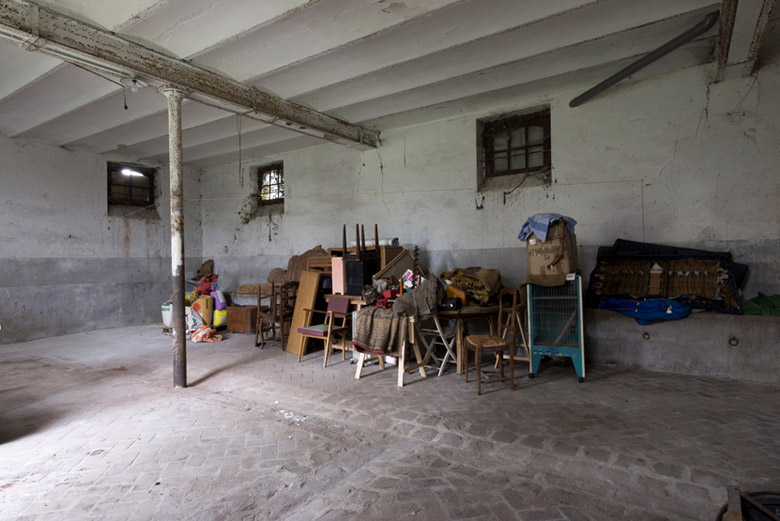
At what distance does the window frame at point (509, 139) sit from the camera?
6.53 meters

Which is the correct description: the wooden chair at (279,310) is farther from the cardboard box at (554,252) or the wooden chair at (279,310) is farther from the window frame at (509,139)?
the cardboard box at (554,252)

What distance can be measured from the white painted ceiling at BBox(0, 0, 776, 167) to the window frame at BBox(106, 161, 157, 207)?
2051 mm

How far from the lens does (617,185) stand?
5891 millimetres

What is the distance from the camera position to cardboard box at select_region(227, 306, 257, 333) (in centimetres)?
816

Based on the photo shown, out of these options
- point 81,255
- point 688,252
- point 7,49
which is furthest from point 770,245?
point 81,255

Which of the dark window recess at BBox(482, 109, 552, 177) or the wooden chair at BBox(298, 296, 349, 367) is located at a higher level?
the dark window recess at BBox(482, 109, 552, 177)

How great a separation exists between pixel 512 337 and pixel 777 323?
2860 millimetres

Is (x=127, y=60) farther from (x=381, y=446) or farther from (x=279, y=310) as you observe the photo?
(x=381, y=446)

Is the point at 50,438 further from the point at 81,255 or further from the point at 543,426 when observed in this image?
the point at 81,255

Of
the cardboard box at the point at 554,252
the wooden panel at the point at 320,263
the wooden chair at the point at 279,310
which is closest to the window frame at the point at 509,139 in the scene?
the cardboard box at the point at 554,252

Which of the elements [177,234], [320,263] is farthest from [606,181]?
[177,234]

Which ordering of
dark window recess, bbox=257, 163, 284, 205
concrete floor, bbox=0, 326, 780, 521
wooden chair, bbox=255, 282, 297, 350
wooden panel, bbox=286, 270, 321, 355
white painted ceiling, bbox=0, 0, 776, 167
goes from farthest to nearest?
dark window recess, bbox=257, 163, 284, 205 < wooden chair, bbox=255, 282, 297, 350 < wooden panel, bbox=286, 270, 321, 355 < white painted ceiling, bbox=0, 0, 776, 167 < concrete floor, bbox=0, 326, 780, 521

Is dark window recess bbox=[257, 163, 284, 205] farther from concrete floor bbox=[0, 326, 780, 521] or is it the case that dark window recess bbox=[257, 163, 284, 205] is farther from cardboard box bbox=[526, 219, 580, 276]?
cardboard box bbox=[526, 219, 580, 276]

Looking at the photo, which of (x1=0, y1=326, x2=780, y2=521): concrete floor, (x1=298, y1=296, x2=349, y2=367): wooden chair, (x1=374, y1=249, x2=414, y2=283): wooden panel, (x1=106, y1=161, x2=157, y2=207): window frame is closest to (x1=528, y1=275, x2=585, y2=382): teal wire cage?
(x1=0, y1=326, x2=780, y2=521): concrete floor
